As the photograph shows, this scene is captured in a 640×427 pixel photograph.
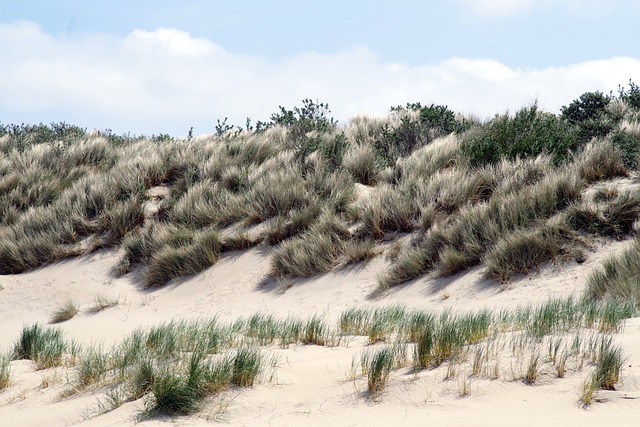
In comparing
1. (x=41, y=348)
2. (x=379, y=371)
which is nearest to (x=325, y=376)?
(x=379, y=371)

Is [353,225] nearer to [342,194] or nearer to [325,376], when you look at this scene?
[342,194]

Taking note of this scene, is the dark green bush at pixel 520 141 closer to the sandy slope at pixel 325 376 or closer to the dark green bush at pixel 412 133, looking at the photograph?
the dark green bush at pixel 412 133

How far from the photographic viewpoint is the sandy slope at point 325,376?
552cm

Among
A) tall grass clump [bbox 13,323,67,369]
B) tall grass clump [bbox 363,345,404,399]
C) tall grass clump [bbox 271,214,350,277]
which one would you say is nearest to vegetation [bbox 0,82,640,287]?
tall grass clump [bbox 271,214,350,277]

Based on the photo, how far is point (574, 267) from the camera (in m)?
11.2

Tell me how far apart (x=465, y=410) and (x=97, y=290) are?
34.7 feet

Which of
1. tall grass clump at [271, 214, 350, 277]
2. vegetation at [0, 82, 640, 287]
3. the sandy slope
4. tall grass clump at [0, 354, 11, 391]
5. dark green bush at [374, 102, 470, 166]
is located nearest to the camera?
the sandy slope

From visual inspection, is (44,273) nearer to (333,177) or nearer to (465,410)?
(333,177)

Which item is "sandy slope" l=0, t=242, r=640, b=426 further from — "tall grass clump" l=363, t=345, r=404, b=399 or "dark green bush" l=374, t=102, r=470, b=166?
"dark green bush" l=374, t=102, r=470, b=166

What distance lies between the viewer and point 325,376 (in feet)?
21.8

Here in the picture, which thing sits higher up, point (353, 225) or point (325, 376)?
point (353, 225)

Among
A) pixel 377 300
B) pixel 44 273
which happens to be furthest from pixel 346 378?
pixel 44 273

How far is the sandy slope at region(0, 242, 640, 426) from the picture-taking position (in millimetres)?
5520

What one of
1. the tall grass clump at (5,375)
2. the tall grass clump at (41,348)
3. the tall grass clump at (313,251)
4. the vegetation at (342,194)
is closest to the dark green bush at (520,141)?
the vegetation at (342,194)
